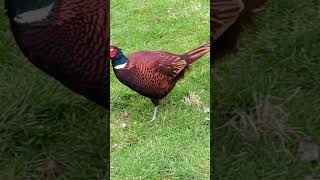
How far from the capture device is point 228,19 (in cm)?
267

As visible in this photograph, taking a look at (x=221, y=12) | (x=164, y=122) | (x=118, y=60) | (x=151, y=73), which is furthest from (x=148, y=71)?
(x=221, y=12)

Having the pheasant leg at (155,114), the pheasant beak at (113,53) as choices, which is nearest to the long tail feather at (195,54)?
the pheasant leg at (155,114)

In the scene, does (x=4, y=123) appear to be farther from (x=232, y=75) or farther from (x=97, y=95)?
(x=232, y=75)

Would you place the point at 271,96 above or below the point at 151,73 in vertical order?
below

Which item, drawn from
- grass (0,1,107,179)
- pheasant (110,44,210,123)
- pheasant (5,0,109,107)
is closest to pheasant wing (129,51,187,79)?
pheasant (110,44,210,123)

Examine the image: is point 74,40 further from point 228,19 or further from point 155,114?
point 228,19

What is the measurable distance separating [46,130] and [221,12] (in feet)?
3.11

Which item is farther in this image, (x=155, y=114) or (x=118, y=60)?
(x=155, y=114)

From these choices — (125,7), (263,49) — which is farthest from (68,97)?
(125,7)

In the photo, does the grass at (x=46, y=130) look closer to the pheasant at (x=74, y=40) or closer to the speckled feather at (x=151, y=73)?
the pheasant at (x=74, y=40)

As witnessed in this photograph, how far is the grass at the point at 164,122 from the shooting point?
221 cm

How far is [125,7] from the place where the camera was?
A: 11.2 feet

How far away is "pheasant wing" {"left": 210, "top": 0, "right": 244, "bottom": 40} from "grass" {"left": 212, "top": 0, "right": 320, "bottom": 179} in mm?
118

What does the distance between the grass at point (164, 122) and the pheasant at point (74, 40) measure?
161 mm
